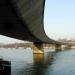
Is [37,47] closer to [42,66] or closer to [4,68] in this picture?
[42,66]

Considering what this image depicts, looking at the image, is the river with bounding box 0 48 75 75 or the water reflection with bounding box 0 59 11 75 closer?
the water reflection with bounding box 0 59 11 75

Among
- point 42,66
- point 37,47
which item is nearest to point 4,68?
point 42,66

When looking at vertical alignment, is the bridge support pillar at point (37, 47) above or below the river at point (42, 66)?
above

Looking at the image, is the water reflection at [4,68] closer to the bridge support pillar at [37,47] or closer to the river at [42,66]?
the river at [42,66]

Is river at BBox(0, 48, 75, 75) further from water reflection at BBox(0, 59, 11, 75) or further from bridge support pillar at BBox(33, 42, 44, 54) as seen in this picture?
bridge support pillar at BBox(33, 42, 44, 54)

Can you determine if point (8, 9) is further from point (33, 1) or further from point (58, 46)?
point (58, 46)

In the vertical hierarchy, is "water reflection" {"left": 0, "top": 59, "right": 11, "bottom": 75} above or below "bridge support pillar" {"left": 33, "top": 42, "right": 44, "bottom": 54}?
below

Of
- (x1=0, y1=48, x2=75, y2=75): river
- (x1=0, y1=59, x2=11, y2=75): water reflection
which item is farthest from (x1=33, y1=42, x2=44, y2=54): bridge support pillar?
(x1=0, y1=59, x2=11, y2=75): water reflection

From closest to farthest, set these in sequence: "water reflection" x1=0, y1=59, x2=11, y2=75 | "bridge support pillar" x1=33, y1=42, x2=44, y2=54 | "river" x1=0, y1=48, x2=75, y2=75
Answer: "water reflection" x1=0, y1=59, x2=11, y2=75, "river" x1=0, y1=48, x2=75, y2=75, "bridge support pillar" x1=33, y1=42, x2=44, y2=54

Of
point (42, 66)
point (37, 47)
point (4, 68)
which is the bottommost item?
point (42, 66)

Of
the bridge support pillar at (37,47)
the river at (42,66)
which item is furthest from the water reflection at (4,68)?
the bridge support pillar at (37,47)

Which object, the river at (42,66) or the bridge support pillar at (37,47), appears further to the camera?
the bridge support pillar at (37,47)

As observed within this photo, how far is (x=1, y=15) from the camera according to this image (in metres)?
25.5

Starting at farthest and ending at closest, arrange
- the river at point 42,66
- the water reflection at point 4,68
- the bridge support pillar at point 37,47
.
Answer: the bridge support pillar at point 37,47 < the river at point 42,66 < the water reflection at point 4,68
